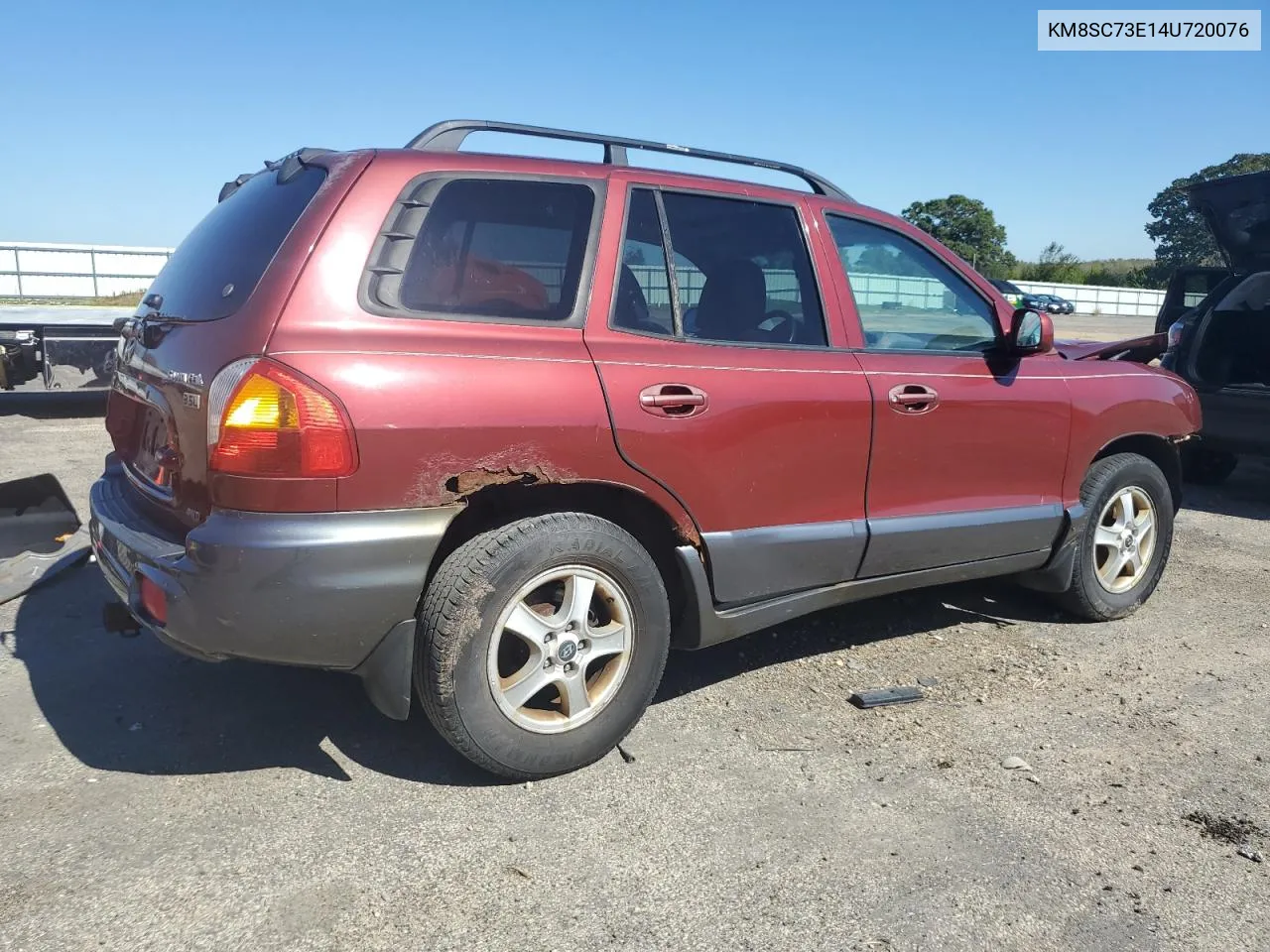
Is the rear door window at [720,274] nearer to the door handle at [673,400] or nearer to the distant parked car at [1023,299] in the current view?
the door handle at [673,400]

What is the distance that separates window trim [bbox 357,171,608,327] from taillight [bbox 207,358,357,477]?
31cm

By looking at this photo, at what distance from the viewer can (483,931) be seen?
7.56ft

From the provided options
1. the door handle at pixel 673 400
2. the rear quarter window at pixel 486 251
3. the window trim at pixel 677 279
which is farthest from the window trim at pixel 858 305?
the rear quarter window at pixel 486 251

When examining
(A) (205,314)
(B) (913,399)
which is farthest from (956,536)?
(A) (205,314)

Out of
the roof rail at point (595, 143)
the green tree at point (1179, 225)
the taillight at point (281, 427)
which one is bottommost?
the taillight at point (281, 427)

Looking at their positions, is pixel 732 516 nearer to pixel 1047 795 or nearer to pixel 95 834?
pixel 1047 795

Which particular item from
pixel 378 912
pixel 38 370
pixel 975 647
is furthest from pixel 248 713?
pixel 38 370

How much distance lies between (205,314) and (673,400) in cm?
141

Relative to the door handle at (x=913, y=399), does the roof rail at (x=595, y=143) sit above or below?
above

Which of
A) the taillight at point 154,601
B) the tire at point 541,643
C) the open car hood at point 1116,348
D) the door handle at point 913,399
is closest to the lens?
the taillight at point 154,601

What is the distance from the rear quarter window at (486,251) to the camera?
9.06ft

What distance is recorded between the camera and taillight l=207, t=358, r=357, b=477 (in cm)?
252

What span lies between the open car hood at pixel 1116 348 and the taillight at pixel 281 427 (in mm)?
3640

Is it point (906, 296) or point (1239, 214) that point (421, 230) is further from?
point (1239, 214)
